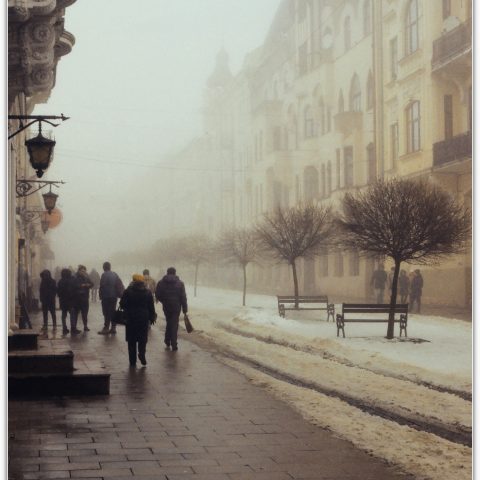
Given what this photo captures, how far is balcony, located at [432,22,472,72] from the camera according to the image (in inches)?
1005

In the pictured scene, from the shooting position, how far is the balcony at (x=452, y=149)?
24.9 m

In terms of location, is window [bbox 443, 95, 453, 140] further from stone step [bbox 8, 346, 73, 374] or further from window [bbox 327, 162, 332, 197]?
stone step [bbox 8, 346, 73, 374]

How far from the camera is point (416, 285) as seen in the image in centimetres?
2559

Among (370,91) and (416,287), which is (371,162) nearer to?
(370,91)

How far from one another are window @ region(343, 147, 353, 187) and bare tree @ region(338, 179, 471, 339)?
2048 cm

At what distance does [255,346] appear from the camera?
1600 cm

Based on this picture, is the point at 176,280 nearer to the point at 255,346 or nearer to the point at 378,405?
the point at 255,346

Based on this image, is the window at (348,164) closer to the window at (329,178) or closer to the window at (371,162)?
the window at (371,162)

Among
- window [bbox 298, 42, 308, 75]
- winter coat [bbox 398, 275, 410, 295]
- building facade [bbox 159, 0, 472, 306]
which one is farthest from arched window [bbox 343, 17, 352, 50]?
winter coat [bbox 398, 275, 410, 295]

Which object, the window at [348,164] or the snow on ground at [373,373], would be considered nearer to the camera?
the snow on ground at [373,373]

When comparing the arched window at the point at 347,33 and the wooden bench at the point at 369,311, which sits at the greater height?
the arched window at the point at 347,33

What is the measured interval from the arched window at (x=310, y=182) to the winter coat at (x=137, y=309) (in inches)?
1246

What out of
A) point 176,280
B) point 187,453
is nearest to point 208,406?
point 187,453

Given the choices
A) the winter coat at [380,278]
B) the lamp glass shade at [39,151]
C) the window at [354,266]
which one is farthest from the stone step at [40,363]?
the window at [354,266]
